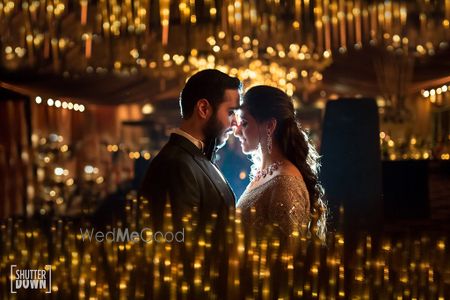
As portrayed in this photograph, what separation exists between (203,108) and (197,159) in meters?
0.22

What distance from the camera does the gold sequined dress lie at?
3100 mm

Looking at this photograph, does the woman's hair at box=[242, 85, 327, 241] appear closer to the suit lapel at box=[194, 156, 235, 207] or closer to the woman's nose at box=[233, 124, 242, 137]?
the woman's nose at box=[233, 124, 242, 137]

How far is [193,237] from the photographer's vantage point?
9.57 ft

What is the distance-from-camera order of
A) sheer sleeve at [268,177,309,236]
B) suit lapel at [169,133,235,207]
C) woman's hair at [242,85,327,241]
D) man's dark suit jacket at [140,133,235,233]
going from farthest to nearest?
1. woman's hair at [242,85,327,241]
2. sheer sleeve at [268,177,309,236]
3. suit lapel at [169,133,235,207]
4. man's dark suit jacket at [140,133,235,233]

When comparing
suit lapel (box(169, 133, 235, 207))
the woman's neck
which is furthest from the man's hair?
the woman's neck

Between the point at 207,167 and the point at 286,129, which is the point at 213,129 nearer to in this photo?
the point at 207,167

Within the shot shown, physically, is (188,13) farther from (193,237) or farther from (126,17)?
(193,237)

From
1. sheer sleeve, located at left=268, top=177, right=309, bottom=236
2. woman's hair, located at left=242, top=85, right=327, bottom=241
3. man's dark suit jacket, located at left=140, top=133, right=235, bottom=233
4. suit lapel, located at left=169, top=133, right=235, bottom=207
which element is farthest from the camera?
woman's hair, located at left=242, top=85, right=327, bottom=241

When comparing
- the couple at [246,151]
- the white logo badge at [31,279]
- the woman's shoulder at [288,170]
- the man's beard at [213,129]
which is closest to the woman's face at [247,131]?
the couple at [246,151]

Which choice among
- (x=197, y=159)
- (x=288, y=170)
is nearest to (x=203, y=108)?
(x=197, y=159)

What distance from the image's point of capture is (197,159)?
2850 millimetres

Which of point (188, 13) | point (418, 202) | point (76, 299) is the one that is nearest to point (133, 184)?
point (188, 13)

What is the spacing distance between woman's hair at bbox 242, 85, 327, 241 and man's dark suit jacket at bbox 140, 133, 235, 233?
45 cm

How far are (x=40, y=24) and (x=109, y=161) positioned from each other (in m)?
3.04
